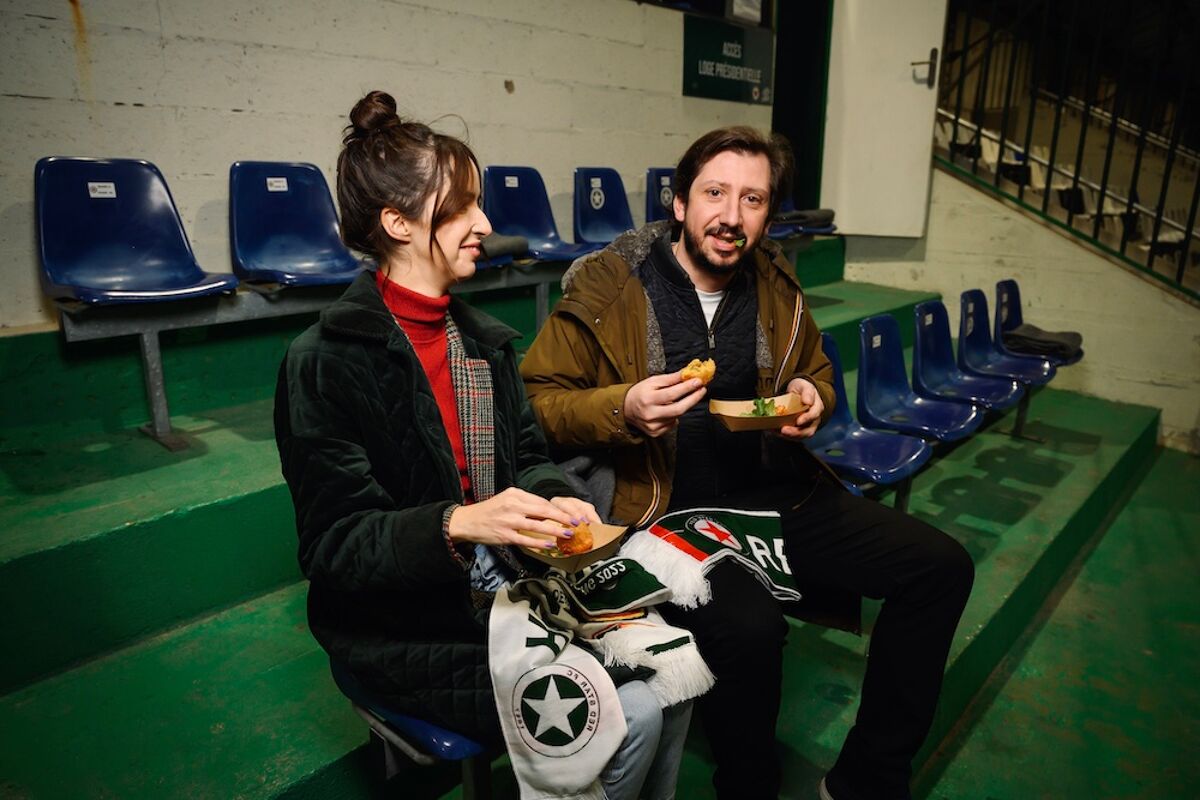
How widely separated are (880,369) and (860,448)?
56 centimetres

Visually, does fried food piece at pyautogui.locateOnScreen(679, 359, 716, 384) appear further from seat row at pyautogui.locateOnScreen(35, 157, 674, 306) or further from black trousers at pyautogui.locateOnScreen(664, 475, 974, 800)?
seat row at pyautogui.locateOnScreen(35, 157, 674, 306)

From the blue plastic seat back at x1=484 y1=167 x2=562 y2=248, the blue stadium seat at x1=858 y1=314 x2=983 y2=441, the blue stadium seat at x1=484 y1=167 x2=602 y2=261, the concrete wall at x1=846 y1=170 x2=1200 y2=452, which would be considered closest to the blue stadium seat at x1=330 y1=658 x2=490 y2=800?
the blue stadium seat at x1=858 y1=314 x2=983 y2=441

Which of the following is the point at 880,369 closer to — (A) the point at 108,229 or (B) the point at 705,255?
(B) the point at 705,255

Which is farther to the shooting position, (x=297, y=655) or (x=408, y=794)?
(x=297, y=655)

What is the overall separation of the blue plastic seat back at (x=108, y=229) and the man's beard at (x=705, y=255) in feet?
5.33

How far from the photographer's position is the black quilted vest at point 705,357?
1727 mm

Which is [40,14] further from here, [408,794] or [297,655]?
[408,794]

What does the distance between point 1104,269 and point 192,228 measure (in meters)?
4.84

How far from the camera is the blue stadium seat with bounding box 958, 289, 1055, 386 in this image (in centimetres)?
345

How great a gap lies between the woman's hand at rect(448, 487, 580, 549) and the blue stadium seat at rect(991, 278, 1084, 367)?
135 inches

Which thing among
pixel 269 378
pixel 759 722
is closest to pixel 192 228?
pixel 269 378

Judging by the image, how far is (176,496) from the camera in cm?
193

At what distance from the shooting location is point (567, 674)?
1.06 m

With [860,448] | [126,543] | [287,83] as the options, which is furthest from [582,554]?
[287,83]
